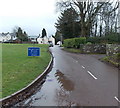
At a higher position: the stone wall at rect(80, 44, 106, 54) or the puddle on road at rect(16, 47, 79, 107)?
the stone wall at rect(80, 44, 106, 54)

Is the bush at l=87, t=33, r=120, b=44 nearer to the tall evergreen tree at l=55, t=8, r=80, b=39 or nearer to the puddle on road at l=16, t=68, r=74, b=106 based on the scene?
the tall evergreen tree at l=55, t=8, r=80, b=39

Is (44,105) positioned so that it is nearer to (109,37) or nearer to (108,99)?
(108,99)

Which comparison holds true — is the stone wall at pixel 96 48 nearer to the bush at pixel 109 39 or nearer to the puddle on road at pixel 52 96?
the bush at pixel 109 39

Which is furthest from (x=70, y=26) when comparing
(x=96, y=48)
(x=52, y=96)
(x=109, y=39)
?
(x=52, y=96)

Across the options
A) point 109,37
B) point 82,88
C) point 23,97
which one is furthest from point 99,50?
point 23,97

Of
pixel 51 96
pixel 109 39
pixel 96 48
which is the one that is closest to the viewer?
pixel 51 96

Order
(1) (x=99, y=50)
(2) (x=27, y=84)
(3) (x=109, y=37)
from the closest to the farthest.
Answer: (2) (x=27, y=84) → (1) (x=99, y=50) → (3) (x=109, y=37)

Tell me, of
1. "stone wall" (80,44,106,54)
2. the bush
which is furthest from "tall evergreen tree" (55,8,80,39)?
"stone wall" (80,44,106,54)

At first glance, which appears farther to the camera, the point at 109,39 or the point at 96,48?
the point at 109,39

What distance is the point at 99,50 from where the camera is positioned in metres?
27.4

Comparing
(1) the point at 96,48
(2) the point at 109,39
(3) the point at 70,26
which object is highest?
(3) the point at 70,26

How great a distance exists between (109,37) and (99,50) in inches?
142

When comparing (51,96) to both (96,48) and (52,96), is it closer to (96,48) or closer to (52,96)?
(52,96)

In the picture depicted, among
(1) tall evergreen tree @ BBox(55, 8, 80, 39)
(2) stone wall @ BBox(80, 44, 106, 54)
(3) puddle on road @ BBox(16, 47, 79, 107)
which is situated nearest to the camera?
(3) puddle on road @ BBox(16, 47, 79, 107)
